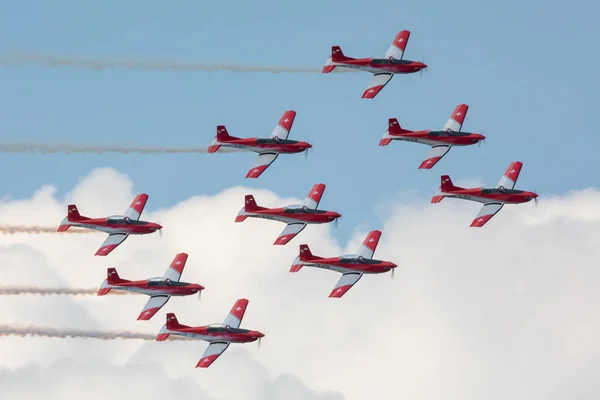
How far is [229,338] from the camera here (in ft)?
516

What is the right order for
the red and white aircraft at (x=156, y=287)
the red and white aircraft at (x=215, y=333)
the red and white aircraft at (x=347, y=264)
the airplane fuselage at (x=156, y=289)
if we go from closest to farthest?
the red and white aircraft at (x=215, y=333) < the red and white aircraft at (x=347, y=264) < the red and white aircraft at (x=156, y=287) < the airplane fuselage at (x=156, y=289)

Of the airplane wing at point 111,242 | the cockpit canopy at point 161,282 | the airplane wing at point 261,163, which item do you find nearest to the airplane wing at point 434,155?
the airplane wing at point 261,163

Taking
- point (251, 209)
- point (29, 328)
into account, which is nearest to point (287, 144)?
point (251, 209)

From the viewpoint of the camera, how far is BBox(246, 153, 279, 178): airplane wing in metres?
162

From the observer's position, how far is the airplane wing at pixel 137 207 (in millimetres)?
164375

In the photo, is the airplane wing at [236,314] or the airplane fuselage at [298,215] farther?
the airplane fuselage at [298,215]

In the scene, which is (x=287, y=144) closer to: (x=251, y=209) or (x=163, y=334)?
(x=251, y=209)

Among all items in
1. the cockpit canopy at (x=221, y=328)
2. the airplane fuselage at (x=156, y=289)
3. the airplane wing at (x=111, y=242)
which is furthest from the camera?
the airplane wing at (x=111, y=242)

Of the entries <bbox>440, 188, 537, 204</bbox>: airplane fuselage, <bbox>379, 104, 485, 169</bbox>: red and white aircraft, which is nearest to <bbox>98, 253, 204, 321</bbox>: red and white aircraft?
<bbox>379, 104, 485, 169</bbox>: red and white aircraft

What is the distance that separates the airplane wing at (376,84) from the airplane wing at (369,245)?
551 inches

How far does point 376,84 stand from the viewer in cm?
16562

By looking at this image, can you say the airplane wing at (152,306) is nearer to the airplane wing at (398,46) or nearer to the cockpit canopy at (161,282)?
the cockpit canopy at (161,282)

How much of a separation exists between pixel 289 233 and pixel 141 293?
1574 centimetres

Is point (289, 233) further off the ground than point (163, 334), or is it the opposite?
point (289, 233)
